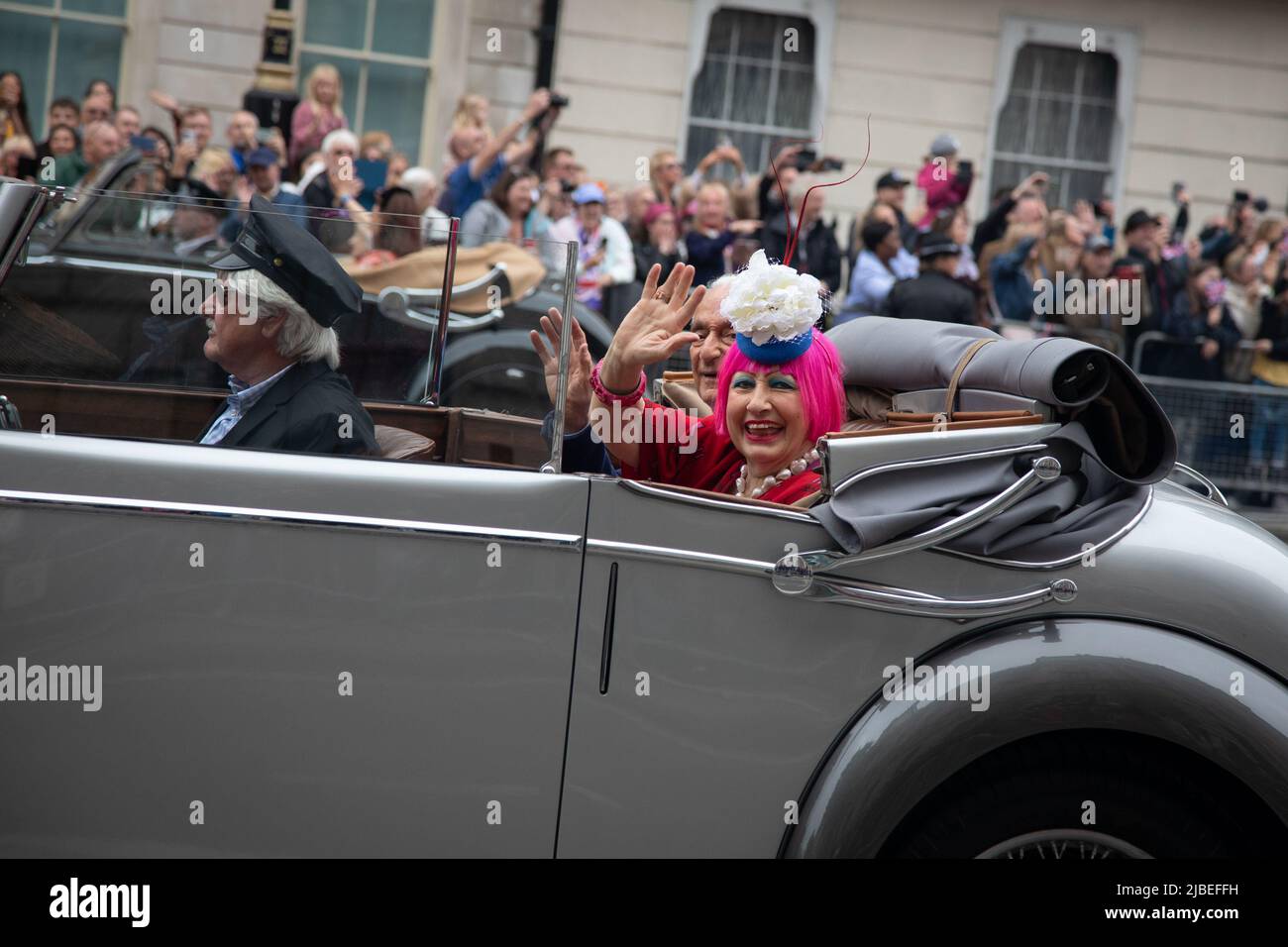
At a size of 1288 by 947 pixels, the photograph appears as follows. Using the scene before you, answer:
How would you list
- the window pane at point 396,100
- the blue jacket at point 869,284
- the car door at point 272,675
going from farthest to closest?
the window pane at point 396,100 → the blue jacket at point 869,284 → the car door at point 272,675

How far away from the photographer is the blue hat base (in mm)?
2990

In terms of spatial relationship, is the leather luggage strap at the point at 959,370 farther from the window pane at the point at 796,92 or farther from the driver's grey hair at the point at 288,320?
the window pane at the point at 796,92

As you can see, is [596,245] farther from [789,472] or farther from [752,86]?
[752,86]

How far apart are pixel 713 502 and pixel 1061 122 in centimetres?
1588

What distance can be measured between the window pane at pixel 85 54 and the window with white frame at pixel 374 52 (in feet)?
6.49

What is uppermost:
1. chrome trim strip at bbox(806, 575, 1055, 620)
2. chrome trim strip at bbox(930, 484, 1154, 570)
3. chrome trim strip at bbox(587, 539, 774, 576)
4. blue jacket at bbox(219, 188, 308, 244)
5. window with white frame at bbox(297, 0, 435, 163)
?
window with white frame at bbox(297, 0, 435, 163)

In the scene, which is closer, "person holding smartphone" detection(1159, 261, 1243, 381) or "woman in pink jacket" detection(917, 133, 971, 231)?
"person holding smartphone" detection(1159, 261, 1243, 381)

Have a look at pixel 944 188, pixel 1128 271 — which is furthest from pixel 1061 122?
pixel 944 188

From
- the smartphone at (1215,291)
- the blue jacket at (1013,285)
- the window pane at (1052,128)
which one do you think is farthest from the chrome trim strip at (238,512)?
the window pane at (1052,128)

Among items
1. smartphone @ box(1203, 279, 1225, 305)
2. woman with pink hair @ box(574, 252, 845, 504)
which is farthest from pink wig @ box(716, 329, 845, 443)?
smartphone @ box(1203, 279, 1225, 305)

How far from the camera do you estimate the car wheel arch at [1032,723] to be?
2475mm

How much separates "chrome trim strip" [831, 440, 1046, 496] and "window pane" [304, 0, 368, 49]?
1433cm

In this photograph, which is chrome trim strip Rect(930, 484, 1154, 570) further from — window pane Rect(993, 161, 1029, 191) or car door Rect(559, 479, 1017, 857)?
window pane Rect(993, 161, 1029, 191)

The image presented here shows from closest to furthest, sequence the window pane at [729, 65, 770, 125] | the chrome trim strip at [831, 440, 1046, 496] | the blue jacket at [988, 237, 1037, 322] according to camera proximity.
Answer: the chrome trim strip at [831, 440, 1046, 496] → the blue jacket at [988, 237, 1037, 322] → the window pane at [729, 65, 770, 125]
